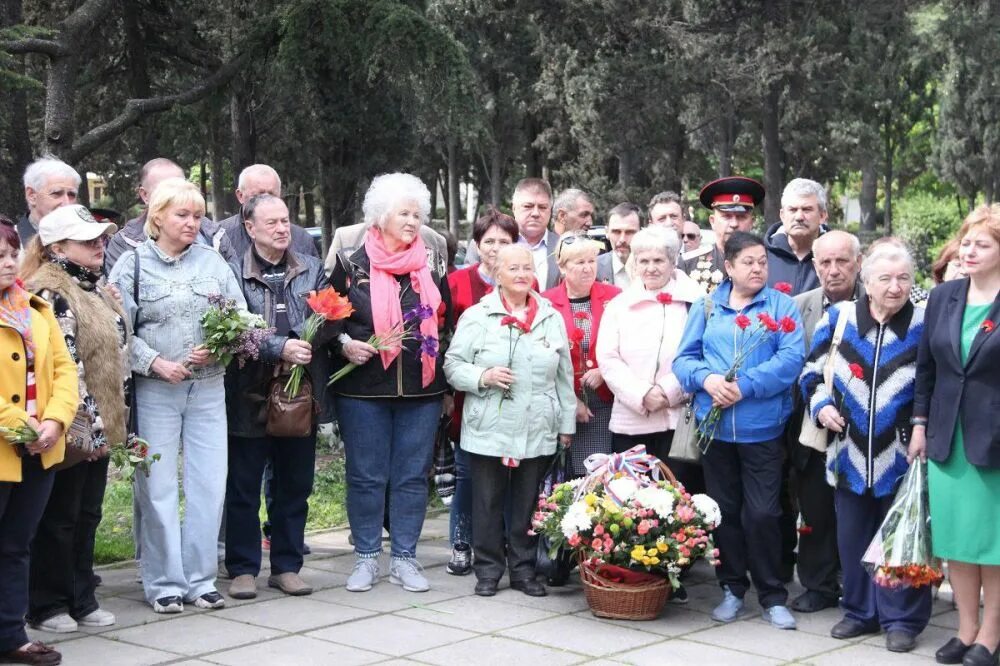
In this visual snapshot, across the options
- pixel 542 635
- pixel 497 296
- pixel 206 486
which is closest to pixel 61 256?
pixel 206 486

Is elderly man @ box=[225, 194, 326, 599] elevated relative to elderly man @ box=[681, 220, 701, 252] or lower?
lower

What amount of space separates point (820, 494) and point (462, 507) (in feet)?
6.66

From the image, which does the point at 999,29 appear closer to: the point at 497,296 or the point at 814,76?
the point at 814,76

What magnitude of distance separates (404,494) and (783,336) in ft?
7.32

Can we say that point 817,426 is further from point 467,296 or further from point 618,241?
point 618,241

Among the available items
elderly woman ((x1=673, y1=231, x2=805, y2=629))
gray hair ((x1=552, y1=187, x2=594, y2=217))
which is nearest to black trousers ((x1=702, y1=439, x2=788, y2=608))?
elderly woman ((x1=673, y1=231, x2=805, y2=629))

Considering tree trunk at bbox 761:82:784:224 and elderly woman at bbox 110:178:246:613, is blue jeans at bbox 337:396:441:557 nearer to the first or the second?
elderly woman at bbox 110:178:246:613

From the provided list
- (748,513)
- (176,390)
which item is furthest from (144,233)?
(748,513)

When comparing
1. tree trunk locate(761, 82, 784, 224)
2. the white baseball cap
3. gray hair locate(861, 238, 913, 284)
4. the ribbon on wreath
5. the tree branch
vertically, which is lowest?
the ribbon on wreath

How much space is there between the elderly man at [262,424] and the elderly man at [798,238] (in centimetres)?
256

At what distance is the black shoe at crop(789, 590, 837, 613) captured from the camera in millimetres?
6414

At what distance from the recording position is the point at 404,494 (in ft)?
22.7

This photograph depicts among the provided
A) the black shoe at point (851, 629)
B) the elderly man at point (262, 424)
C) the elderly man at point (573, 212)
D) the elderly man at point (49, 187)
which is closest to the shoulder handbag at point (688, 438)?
the black shoe at point (851, 629)

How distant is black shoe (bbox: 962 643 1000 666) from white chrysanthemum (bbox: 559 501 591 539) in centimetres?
181
